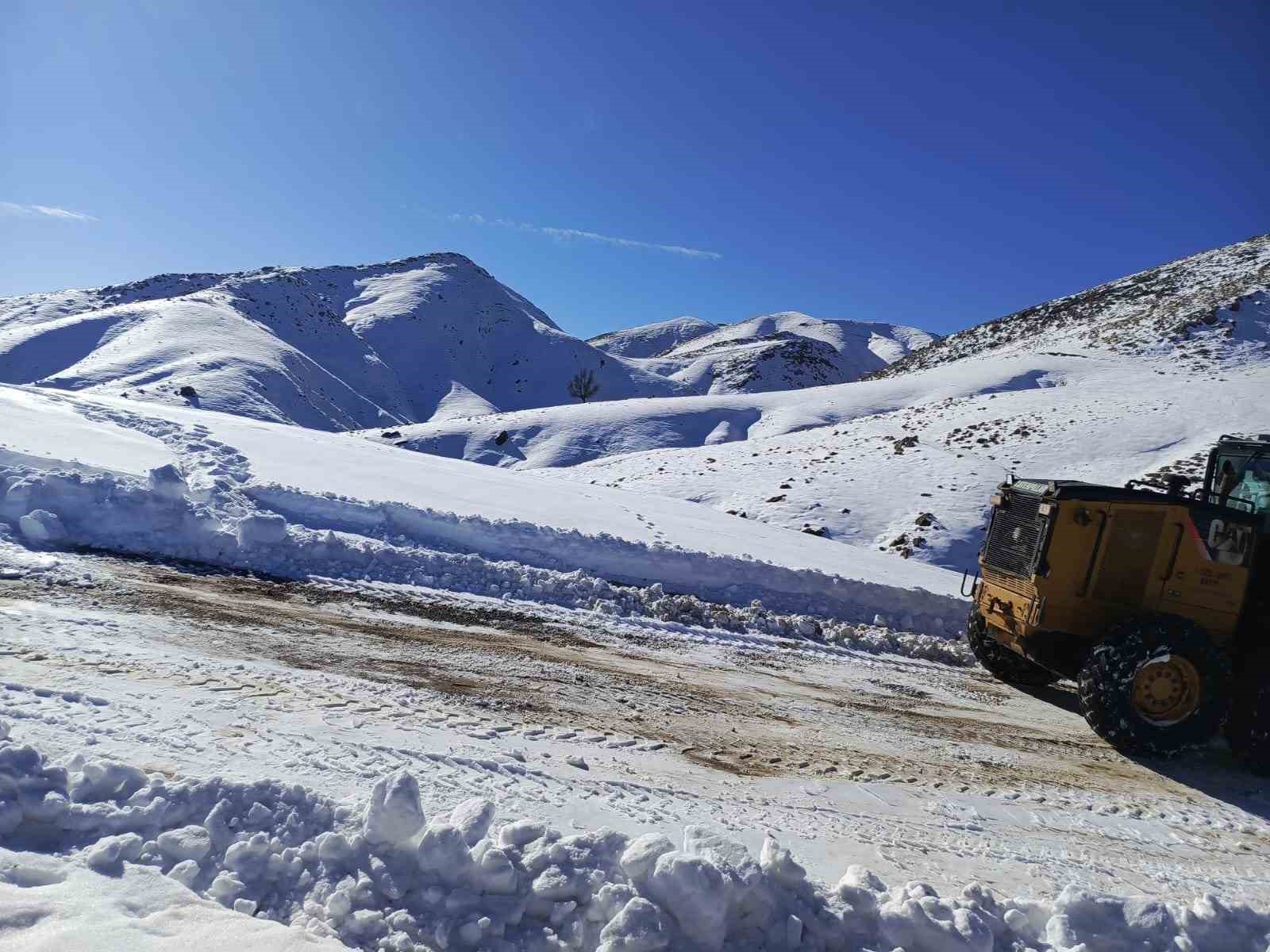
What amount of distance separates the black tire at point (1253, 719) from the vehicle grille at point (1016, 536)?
1.90 metres

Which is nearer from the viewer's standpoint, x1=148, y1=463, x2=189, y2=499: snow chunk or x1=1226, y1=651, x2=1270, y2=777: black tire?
x1=1226, y1=651, x2=1270, y2=777: black tire

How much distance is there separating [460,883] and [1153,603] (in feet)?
22.6

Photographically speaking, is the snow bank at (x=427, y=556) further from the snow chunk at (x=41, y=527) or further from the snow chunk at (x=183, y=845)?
the snow chunk at (x=183, y=845)

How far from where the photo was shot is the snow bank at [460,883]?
2975mm

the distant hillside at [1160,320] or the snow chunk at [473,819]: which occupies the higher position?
the distant hillside at [1160,320]

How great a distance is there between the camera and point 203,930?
2791 millimetres

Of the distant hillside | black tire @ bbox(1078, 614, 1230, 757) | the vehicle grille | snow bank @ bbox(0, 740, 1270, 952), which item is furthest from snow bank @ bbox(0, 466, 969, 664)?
the distant hillside

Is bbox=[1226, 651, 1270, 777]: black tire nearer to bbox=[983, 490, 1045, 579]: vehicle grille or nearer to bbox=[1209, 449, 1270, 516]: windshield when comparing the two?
bbox=[1209, 449, 1270, 516]: windshield

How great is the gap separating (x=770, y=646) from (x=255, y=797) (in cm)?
628

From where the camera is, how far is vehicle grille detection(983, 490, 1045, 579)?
7.36 m

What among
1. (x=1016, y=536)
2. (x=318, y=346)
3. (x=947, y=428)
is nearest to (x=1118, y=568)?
(x=1016, y=536)

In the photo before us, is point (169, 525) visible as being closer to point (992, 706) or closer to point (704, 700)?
point (704, 700)

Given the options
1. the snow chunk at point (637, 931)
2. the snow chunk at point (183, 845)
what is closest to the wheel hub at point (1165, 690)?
the snow chunk at point (637, 931)

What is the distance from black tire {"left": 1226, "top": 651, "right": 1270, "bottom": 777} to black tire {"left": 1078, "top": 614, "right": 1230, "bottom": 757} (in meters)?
0.13
